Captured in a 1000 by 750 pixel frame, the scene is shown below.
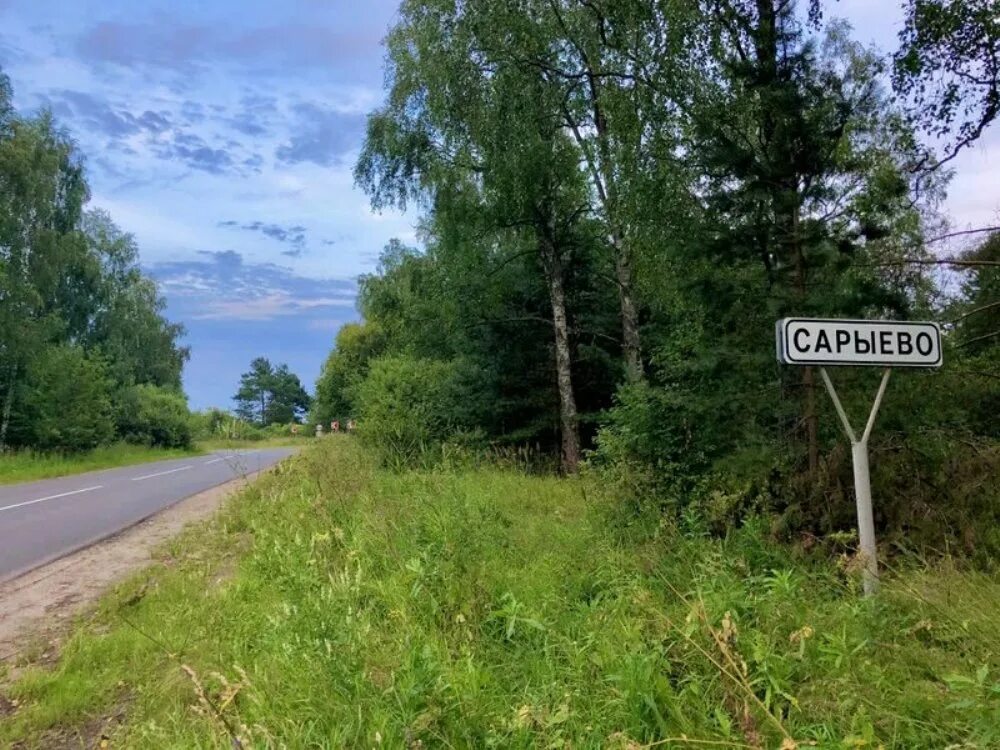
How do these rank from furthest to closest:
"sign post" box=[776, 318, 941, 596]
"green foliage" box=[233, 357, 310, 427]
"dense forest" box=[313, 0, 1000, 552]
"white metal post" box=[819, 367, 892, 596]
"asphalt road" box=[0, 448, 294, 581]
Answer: "green foliage" box=[233, 357, 310, 427] < "asphalt road" box=[0, 448, 294, 581] < "dense forest" box=[313, 0, 1000, 552] < "sign post" box=[776, 318, 941, 596] < "white metal post" box=[819, 367, 892, 596]

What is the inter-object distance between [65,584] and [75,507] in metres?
6.65

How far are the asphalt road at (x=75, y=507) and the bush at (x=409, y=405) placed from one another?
9.40 feet

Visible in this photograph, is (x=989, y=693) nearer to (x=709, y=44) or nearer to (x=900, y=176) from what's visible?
(x=900, y=176)

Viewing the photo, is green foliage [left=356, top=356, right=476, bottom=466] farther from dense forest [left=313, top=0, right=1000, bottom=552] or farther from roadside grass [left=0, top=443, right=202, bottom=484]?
roadside grass [left=0, top=443, right=202, bottom=484]

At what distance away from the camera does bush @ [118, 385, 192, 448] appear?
36.0m

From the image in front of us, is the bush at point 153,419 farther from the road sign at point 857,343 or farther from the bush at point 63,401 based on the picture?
the road sign at point 857,343

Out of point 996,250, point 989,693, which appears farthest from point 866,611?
point 996,250

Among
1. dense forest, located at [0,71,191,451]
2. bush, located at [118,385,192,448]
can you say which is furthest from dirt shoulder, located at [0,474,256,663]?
bush, located at [118,385,192,448]

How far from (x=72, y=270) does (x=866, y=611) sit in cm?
3796

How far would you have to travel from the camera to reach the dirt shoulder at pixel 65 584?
5.29 metres

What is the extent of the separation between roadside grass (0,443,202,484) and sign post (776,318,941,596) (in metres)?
20.7

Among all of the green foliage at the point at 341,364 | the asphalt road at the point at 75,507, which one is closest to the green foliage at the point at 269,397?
the green foliage at the point at 341,364

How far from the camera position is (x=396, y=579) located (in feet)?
14.6

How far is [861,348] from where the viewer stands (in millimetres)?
3723
